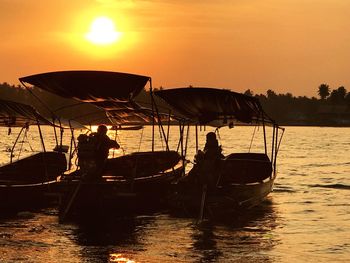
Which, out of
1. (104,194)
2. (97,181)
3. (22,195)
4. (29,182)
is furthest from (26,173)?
(104,194)

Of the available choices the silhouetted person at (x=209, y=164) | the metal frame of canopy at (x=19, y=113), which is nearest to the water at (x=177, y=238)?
the silhouetted person at (x=209, y=164)

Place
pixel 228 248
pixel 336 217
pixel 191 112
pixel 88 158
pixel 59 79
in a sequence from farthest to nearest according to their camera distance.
A: pixel 336 217 < pixel 191 112 < pixel 88 158 < pixel 59 79 < pixel 228 248

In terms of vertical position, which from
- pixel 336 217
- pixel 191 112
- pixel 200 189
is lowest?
pixel 336 217

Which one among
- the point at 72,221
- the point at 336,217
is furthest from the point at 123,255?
the point at 336,217

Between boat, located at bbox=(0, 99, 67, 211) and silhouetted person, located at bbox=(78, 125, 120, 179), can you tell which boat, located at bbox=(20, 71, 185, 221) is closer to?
silhouetted person, located at bbox=(78, 125, 120, 179)

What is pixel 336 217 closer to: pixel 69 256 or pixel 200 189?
pixel 200 189

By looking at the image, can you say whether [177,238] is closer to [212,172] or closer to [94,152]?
[212,172]

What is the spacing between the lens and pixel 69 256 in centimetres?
1420

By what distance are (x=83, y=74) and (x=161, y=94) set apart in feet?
8.58

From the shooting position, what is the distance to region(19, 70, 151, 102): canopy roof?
1641 cm

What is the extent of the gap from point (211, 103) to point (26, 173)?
7.49 metres

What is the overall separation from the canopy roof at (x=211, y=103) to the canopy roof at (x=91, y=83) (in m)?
1.40

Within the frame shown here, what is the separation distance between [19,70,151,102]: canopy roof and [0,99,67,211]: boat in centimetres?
228

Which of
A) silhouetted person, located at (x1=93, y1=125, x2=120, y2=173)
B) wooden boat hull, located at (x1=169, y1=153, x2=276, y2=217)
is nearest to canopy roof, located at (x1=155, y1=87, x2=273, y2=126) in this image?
wooden boat hull, located at (x1=169, y1=153, x2=276, y2=217)
